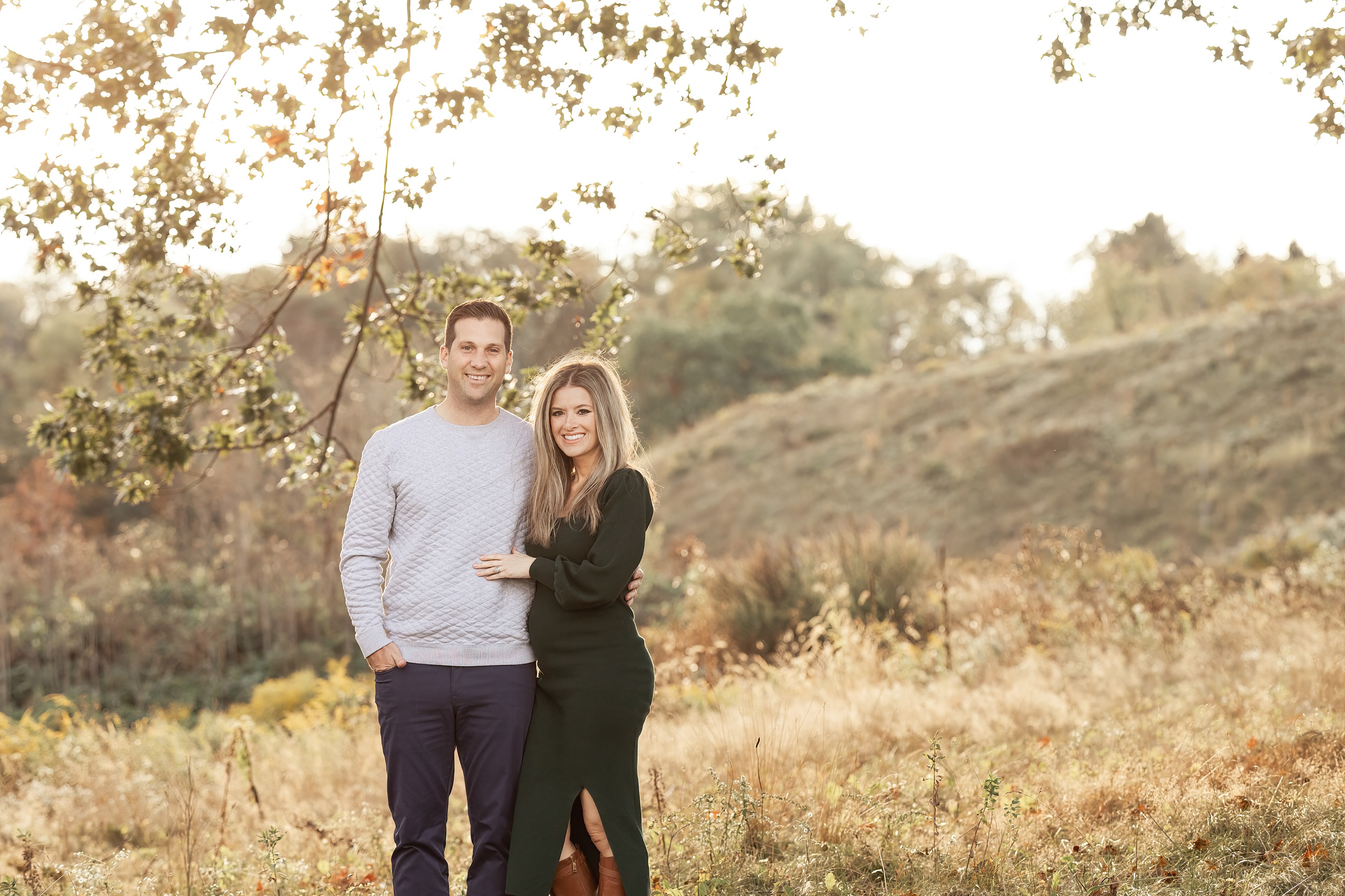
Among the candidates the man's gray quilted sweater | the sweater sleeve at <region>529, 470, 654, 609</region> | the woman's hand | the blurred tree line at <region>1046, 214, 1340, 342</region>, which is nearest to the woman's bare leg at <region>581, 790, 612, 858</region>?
the man's gray quilted sweater

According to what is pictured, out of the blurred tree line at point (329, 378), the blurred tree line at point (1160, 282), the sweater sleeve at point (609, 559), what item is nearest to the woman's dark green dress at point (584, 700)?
the sweater sleeve at point (609, 559)

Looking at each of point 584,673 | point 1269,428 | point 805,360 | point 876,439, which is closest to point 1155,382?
point 1269,428

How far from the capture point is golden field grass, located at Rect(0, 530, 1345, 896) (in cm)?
378

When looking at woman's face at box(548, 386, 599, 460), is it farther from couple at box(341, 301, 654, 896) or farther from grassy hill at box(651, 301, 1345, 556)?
grassy hill at box(651, 301, 1345, 556)

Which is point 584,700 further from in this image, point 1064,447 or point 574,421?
point 1064,447

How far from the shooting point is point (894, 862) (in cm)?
386

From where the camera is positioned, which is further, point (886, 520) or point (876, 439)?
point (876, 439)

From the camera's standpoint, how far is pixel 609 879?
329 centimetres

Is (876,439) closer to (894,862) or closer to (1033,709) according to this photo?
(1033,709)

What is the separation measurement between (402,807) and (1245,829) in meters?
2.90

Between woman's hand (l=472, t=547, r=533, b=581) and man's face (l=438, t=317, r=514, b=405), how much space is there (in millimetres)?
511

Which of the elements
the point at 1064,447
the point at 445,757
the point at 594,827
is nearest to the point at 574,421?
the point at 445,757

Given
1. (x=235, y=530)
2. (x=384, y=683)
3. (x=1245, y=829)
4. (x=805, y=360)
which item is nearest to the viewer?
(x=384, y=683)

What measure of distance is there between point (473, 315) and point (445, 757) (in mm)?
1349
